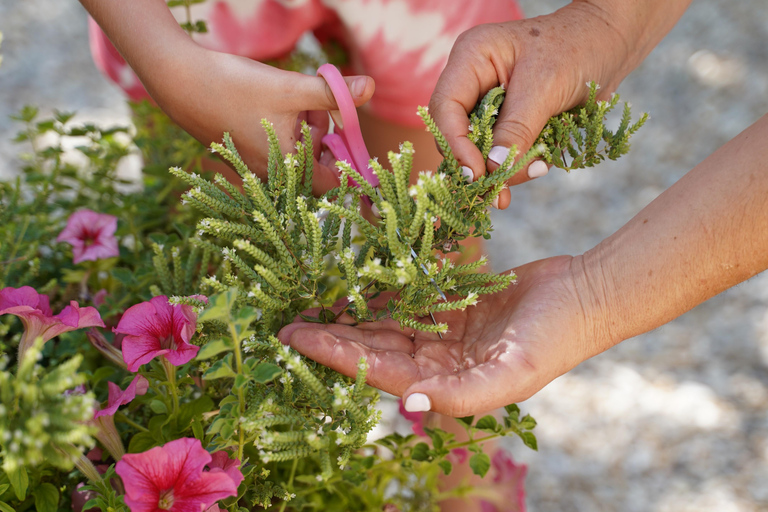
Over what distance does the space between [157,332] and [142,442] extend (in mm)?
150

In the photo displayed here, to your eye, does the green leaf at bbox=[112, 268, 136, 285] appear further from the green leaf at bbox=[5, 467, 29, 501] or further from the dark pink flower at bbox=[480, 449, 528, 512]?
the dark pink flower at bbox=[480, 449, 528, 512]

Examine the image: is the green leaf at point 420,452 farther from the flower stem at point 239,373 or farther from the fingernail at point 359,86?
the fingernail at point 359,86

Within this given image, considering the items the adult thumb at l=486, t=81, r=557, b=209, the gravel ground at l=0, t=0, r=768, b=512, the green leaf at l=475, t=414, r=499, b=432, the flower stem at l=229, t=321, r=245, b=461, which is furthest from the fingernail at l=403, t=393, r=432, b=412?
the gravel ground at l=0, t=0, r=768, b=512

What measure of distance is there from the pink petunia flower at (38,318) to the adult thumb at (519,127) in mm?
604

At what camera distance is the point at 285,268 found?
85cm

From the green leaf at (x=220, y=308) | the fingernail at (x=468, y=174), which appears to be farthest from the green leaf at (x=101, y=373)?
the fingernail at (x=468, y=174)

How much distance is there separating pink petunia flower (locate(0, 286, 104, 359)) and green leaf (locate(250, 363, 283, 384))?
0.84ft

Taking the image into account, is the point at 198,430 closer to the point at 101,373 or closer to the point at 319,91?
the point at 101,373

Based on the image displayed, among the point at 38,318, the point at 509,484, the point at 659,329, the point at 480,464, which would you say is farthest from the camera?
the point at 659,329

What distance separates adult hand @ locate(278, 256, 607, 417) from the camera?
0.84 metres

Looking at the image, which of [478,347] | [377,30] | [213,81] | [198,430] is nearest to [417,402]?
[478,347]

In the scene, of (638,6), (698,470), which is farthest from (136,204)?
(698,470)

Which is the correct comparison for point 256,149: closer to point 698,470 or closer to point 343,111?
point 343,111

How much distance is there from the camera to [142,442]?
32.7 inches
